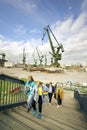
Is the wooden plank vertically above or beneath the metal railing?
beneath

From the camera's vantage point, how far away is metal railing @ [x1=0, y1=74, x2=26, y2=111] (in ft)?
16.4

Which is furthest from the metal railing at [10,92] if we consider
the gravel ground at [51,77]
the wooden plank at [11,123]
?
the gravel ground at [51,77]

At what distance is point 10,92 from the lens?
214 inches

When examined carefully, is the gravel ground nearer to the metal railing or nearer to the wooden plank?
the metal railing

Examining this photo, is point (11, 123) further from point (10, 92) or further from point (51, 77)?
point (51, 77)

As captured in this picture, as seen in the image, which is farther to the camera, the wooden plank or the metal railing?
the metal railing

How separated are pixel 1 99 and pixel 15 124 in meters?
1.51

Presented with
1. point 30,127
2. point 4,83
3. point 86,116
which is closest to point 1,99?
point 4,83

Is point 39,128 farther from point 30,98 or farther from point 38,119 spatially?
point 30,98

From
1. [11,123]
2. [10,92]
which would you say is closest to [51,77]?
[10,92]

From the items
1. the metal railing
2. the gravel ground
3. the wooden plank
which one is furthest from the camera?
the gravel ground

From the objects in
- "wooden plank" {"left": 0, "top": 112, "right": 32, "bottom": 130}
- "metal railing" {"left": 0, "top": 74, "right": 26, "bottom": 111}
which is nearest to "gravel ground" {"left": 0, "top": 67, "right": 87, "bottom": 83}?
"metal railing" {"left": 0, "top": 74, "right": 26, "bottom": 111}

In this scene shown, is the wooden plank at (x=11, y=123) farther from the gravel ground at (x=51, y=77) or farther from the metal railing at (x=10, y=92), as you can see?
the gravel ground at (x=51, y=77)

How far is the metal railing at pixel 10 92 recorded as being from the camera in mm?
5000
